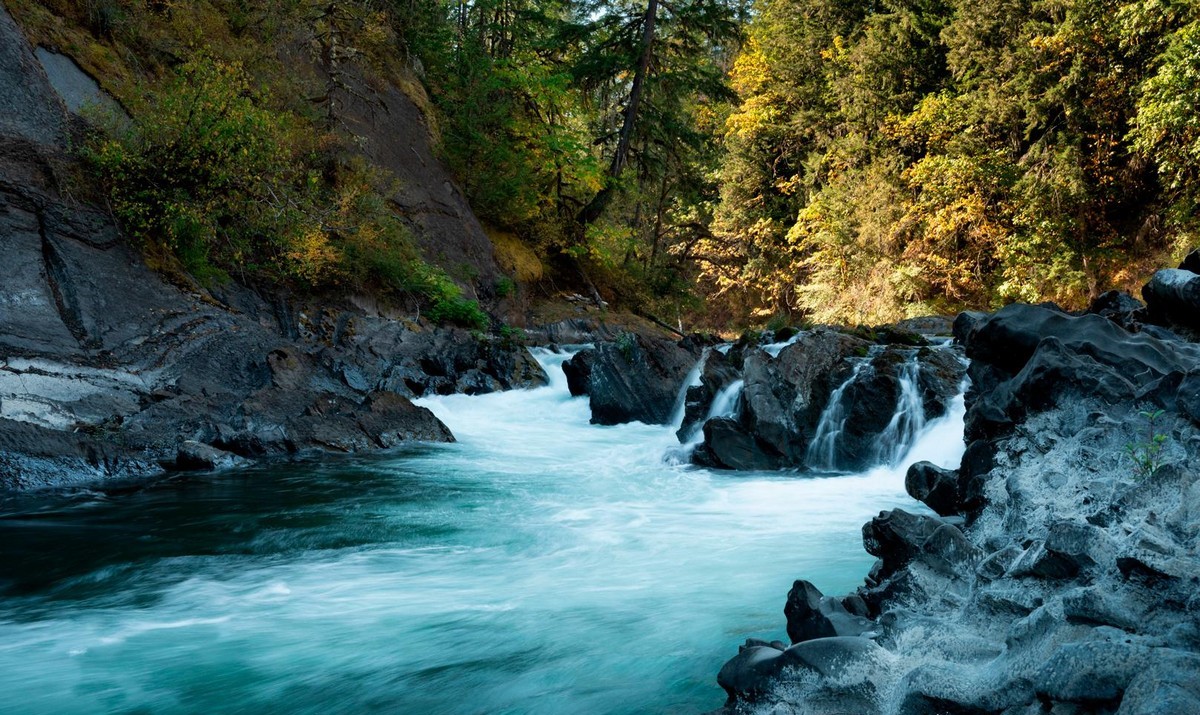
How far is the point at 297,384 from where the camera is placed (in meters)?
10.5

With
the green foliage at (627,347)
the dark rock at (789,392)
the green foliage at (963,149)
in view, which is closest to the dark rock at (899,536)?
the dark rock at (789,392)

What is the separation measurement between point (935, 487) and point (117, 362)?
917cm

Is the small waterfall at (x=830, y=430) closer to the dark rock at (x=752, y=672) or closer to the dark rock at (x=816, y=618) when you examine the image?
the dark rock at (x=816, y=618)

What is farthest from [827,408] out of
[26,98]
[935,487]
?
[26,98]

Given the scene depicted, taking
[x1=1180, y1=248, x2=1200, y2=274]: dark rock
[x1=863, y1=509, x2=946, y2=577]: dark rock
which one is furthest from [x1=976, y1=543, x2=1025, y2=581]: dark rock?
[x1=1180, y1=248, x2=1200, y2=274]: dark rock

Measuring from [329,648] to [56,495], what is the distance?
4.52m

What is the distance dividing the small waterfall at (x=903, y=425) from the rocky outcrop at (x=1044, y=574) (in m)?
3.87

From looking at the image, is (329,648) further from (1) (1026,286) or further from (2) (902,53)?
(2) (902,53)

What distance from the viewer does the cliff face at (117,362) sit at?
7910 mm

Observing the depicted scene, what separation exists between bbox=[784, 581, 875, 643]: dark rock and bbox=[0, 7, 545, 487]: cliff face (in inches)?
290

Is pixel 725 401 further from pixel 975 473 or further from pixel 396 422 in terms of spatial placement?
pixel 975 473

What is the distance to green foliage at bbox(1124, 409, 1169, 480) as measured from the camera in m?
3.74

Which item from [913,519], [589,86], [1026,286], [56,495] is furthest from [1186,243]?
[56,495]

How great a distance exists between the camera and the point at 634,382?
1334 cm
